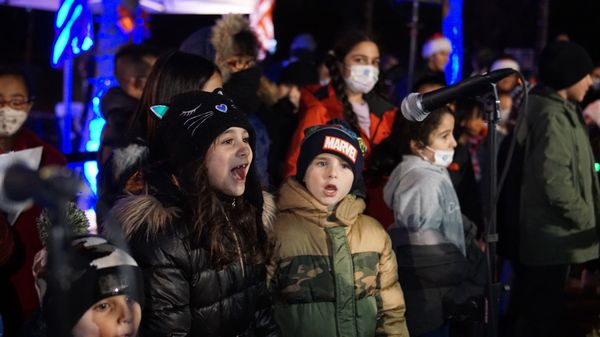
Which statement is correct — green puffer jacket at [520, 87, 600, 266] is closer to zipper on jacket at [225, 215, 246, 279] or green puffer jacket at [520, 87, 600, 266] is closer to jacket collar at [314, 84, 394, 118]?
jacket collar at [314, 84, 394, 118]

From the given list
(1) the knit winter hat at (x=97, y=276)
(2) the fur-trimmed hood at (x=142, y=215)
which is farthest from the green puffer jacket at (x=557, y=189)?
(1) the knit winter hat at (x=97, y=276)

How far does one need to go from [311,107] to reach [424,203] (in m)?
1.20

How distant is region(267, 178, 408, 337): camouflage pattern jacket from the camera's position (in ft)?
11.8

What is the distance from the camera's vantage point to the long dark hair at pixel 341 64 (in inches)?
211

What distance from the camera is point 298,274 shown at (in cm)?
363

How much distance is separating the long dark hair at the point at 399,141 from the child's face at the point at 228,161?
5.88 feet

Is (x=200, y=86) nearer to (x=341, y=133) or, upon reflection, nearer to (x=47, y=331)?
(x=341, y=133)

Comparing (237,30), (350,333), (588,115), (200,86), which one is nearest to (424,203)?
(350,333)

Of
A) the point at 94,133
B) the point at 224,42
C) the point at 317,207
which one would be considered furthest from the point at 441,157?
the point at 94,133

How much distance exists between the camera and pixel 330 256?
A: 12.0ft

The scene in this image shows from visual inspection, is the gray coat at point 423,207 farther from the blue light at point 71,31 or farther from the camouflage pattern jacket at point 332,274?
the blue light at point 71,31

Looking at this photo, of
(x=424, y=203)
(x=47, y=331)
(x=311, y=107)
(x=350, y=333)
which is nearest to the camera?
(x=47, y=331)

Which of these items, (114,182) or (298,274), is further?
(114,182)

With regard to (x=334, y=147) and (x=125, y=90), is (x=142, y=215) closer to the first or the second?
(x=334, y=147)
